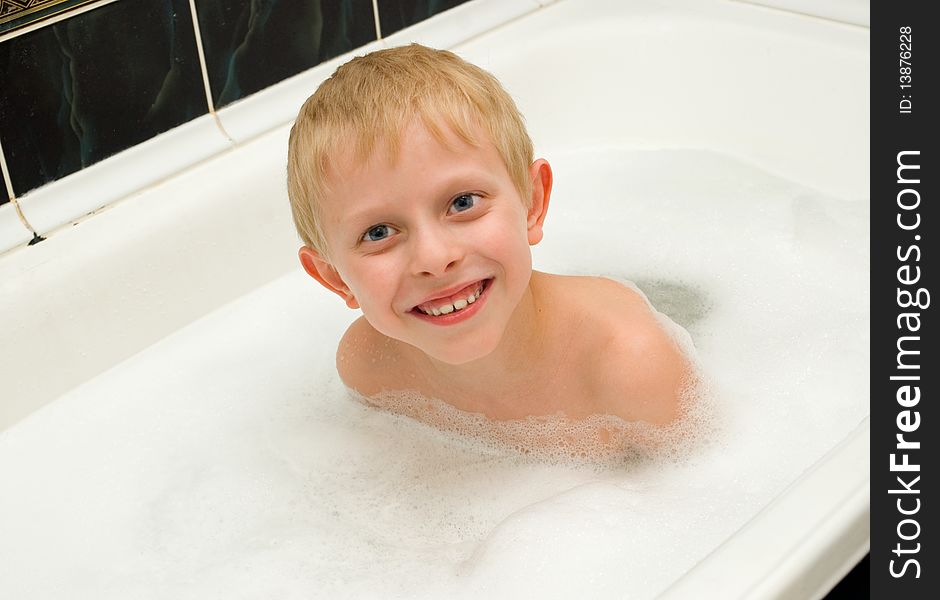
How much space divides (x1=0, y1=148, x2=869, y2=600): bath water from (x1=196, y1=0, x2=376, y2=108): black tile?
0.28m

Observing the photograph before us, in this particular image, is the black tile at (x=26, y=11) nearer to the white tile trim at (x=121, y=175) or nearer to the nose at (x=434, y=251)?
the white tile trim at (x=121, y=175)

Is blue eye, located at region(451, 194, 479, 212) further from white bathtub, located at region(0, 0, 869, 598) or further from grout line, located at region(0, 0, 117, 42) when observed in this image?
grout line, located at region(0, 0, 117, 42)

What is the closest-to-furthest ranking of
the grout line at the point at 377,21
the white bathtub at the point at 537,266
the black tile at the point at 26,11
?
the white bathtub at the point at 537,266
the black tile at the point at 26,11
the grout line at the point at 377,21

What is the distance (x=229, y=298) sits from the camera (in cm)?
151

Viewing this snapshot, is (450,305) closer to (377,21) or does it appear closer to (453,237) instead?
(453,237)

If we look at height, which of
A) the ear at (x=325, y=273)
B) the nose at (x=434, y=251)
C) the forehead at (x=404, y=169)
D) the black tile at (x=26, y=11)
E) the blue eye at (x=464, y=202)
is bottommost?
the ear at (x=325, y=273)

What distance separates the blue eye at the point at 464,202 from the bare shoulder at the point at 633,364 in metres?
0.23

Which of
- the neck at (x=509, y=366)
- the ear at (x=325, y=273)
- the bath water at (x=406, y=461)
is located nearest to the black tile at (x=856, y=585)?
the bath water at (x=406, y=461)

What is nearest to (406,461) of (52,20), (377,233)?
(377,233)

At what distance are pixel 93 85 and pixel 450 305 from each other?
0.58m

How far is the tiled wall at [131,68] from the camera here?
1.30 metres
